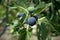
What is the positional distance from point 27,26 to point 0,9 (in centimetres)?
159

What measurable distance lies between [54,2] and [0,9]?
1291mm

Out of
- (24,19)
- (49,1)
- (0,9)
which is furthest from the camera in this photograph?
(0,9)

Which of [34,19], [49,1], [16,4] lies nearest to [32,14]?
[34,19]

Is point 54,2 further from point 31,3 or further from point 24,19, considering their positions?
point 24,19

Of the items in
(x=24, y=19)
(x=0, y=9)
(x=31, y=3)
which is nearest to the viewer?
(x=24, y=19)

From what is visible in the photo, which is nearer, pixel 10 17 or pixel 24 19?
pixel 24 19

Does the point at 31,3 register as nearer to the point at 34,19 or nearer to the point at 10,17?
the point at 34,19

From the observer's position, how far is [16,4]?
148 centimetres

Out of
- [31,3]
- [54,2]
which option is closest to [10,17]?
[54,2]

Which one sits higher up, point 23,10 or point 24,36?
point 23,10

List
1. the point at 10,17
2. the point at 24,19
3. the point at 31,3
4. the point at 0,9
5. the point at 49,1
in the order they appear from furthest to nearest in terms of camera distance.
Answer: the point at 0,9 → the point at 10,17 → the point at 49,1 → the point at 31,3 → the point at 24,19

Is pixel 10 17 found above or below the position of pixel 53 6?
below

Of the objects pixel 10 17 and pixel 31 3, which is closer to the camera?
pixel 31 3

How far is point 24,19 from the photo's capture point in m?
1.39
